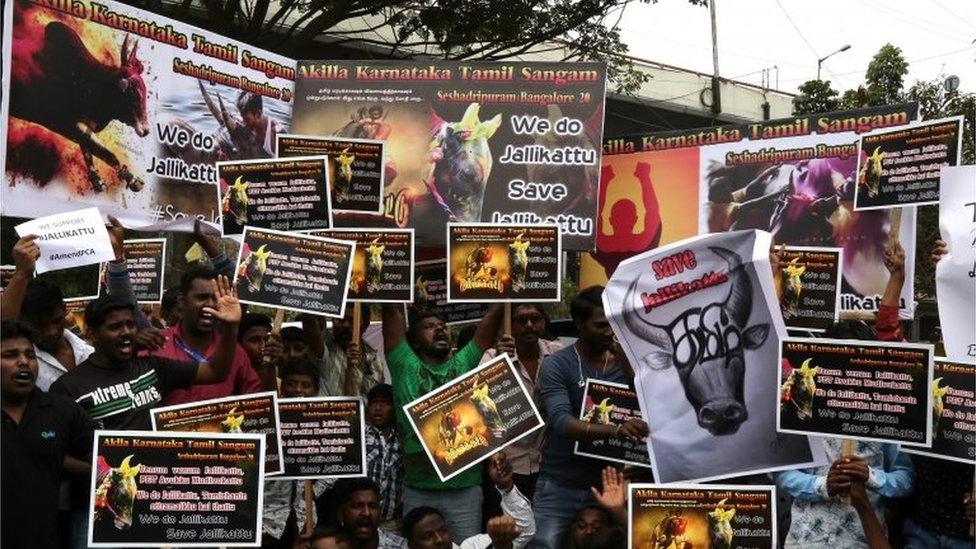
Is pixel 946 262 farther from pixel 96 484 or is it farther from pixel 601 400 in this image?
pixel 96 484

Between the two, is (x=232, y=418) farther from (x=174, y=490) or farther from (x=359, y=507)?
(x=359, y=507)

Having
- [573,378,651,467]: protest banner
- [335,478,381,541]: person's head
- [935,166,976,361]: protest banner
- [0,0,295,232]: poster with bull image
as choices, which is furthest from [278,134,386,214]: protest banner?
[935,166,976,361]: protest banner

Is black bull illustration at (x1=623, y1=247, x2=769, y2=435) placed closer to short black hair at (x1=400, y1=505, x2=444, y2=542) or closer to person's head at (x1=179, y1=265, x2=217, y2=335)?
short black hair at (x1=400, y1=505, x2=444, y2=542)

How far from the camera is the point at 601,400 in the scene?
7336mm

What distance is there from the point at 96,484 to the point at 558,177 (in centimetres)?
466

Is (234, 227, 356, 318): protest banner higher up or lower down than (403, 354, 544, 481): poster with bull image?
higher up

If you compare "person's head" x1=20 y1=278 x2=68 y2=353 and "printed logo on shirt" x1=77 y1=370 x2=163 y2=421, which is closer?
"printed logo on shirt" x1=77 y1=370 x2=163 y2=421

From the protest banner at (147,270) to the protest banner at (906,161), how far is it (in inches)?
181

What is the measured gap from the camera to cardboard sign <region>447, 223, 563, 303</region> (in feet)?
26.1

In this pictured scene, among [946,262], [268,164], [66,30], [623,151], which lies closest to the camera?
[946,262]

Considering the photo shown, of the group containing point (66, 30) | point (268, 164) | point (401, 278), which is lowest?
point (401, 278)

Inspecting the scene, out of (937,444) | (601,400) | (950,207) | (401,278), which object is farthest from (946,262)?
(401,278)

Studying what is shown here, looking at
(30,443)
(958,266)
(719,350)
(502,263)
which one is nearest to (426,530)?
(502,263)

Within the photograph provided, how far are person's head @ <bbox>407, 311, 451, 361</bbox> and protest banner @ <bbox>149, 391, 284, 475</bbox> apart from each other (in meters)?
1.28
